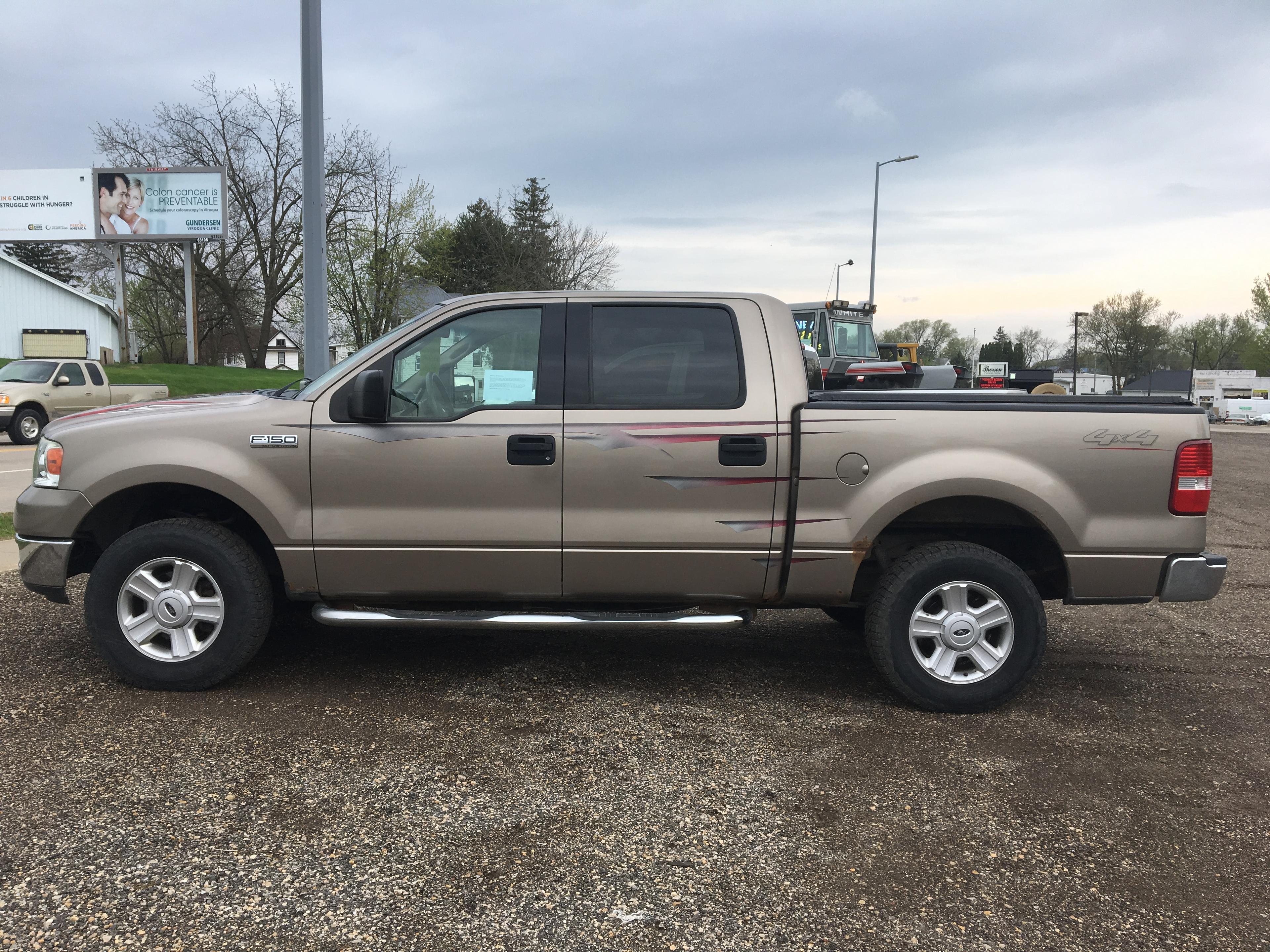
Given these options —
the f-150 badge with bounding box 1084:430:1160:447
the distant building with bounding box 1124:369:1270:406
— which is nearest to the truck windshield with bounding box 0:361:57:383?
the f-150 badge with bounding box 1084:430:1160:447

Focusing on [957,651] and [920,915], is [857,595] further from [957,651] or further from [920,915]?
[920,915]

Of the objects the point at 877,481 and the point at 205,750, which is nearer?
the point at 205,750

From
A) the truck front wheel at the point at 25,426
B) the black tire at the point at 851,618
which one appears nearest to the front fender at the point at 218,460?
the black tire at the point at 851,618

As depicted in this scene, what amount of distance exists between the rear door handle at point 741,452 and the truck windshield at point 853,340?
15810 mm

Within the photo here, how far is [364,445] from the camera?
13.8 ft

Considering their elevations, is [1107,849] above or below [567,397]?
below

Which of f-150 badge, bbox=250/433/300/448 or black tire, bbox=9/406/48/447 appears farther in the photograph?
black tire, bbox=9/406/48/447

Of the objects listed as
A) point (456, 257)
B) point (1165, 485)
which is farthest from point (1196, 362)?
point (1165, 485)

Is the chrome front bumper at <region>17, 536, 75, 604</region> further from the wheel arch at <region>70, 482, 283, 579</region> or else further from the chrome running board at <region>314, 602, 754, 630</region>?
the chrome running board at <region>314, 602, 754, 630</region>

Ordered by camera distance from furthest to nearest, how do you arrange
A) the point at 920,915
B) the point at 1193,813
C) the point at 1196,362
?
the point at 1196,362 < the point at 1193,813 < the point at 920,915

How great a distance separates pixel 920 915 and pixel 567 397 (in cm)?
255

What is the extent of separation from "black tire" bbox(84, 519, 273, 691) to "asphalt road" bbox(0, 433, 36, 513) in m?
3.77

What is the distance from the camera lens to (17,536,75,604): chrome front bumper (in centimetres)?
434

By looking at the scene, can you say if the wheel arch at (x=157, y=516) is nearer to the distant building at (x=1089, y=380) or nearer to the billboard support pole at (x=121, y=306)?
the billboard support pole at (x=121, y=306)
